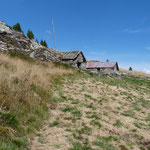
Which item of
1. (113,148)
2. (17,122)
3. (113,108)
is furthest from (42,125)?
(113,108)

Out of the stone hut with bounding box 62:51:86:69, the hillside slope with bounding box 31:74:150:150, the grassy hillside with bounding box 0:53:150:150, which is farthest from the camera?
the stone hut with bounding box 62:51:86:69

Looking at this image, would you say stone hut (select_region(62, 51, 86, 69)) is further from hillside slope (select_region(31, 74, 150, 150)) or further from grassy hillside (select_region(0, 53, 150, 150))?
grassy hillside (select_region(0, 53, 150, 150))

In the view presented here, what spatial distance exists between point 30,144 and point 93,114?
3.56 metres

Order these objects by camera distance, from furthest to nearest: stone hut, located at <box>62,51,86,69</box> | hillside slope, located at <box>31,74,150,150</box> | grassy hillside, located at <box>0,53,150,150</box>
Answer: stone hut, located at <box>62,51,86,69</box> < hillside slope, located at <box>31,74,150,150</box> < grassy hillside, located at <box>0,53,150,150</box>

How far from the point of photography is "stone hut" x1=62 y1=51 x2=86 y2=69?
2453 centimetres

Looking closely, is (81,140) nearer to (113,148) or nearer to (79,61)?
(113,148)

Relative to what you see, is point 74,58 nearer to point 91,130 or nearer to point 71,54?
point 71,54

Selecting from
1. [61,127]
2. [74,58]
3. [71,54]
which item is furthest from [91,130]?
[71,54]

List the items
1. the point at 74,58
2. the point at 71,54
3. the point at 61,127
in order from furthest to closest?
the point at 71,54
the point at 74,58
the point at 61,127

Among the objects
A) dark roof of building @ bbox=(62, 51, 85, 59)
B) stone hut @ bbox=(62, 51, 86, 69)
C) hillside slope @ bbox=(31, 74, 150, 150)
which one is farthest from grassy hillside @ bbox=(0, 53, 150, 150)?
dark roof of building @ bbox=(62, 51, 85, 59)

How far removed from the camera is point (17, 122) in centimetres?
374

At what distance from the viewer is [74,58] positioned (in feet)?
81.5

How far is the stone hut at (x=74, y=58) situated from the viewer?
24.5 meters

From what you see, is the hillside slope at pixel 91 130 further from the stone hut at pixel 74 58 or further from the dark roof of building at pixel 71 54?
the dark roof of building at pixel 71 54
